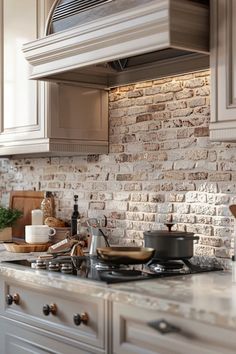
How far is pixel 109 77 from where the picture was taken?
12.2ft

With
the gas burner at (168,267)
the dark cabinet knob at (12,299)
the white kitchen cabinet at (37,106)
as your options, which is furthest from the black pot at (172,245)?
the white kitchen cabinet at (37,106)

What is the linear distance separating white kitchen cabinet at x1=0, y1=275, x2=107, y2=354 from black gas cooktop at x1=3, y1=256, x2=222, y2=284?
0.10 meters

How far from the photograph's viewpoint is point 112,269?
2916 millimetres

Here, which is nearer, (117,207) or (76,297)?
(76,297)

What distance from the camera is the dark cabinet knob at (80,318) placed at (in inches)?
105

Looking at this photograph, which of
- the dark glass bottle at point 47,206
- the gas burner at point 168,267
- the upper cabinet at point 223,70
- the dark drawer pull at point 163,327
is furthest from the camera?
the dark glass bottle at point 47,206

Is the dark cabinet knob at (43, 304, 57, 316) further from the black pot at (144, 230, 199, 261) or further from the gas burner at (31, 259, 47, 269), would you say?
the black pot at (144, 230, 199, 261)

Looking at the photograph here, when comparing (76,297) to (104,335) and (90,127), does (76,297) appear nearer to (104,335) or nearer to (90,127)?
(104,335)

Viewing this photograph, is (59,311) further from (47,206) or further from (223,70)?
(47,206)

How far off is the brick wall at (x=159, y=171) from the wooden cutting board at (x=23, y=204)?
0.24 m

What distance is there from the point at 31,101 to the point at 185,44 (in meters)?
1.34

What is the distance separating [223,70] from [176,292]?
912 millimetres

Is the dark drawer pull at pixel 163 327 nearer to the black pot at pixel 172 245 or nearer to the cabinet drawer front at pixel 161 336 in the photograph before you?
the cabinet drawer front at pixel 161 336

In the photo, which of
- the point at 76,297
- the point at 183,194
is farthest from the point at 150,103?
the point at 76,297
